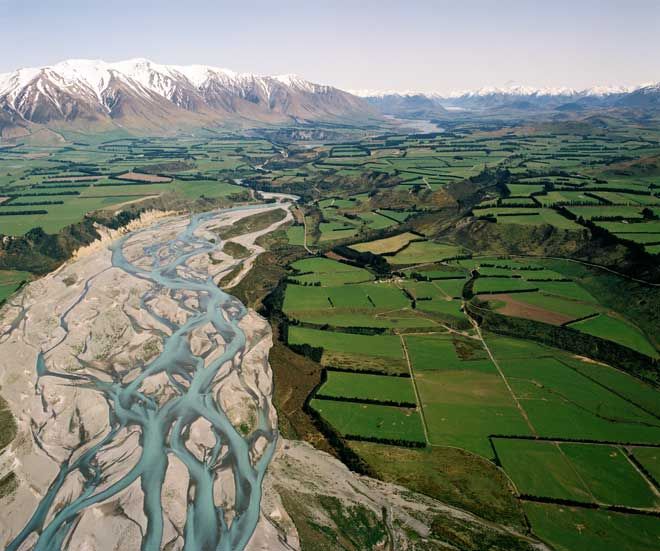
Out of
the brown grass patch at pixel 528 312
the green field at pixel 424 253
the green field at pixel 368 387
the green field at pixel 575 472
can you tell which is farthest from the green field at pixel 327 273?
the green field at pixel 575 472

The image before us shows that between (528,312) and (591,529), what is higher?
(591,529)

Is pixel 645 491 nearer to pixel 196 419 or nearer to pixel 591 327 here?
pixel 591 327

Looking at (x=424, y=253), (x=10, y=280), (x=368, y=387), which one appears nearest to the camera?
(x=368, y=387)

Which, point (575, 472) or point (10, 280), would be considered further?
point (10, 280)

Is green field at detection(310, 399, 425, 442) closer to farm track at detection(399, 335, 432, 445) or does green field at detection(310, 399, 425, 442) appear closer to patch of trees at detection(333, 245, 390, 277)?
farm track at detection(399, 335, 432, 445)

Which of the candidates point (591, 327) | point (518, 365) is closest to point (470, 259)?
point (591, 327)

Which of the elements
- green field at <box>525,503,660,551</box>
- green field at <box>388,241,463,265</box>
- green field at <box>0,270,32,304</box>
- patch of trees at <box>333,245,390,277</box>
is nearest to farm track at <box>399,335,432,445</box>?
green field at <box>525,503,660,551</box>

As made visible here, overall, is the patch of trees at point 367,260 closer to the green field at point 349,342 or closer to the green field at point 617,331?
the green field at point 349,342

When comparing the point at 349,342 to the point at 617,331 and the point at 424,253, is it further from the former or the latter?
the point at 424,253

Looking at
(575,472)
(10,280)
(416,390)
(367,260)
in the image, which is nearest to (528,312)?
(416,390)
